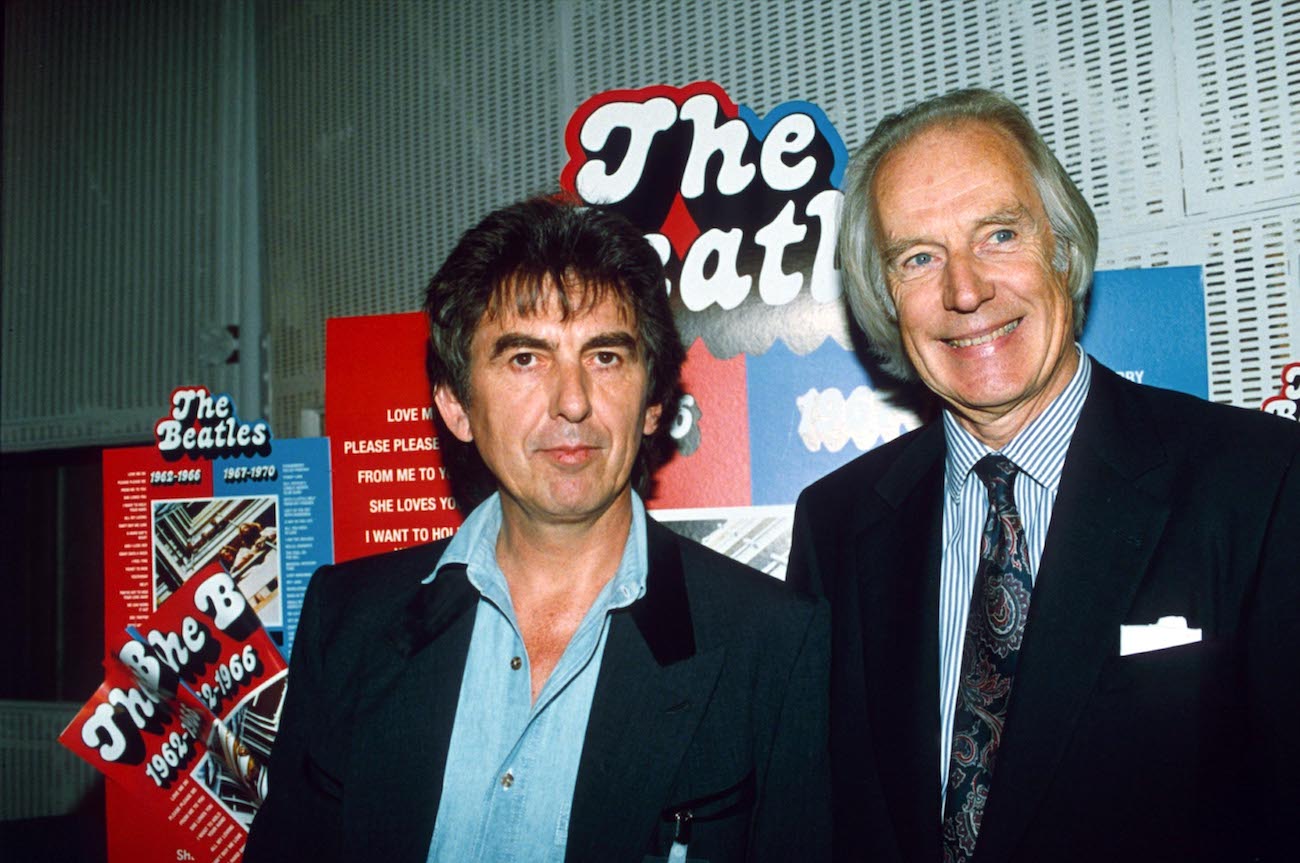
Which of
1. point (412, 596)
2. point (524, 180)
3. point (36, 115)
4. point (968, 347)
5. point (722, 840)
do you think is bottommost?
point (722, 840)

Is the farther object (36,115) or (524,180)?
(36,115)

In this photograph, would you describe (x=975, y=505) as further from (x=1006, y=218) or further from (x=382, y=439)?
(x=382, y=439)

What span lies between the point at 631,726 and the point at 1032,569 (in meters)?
0.71

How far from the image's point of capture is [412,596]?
1.64 meters

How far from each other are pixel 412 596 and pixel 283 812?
45 cm

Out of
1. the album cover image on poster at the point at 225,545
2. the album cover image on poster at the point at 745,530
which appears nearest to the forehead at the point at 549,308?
the album cover image on poster at the point at 745,530

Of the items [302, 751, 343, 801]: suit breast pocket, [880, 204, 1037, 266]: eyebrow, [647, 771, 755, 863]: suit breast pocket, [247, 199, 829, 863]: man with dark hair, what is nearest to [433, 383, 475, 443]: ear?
[247, 199, 829, 863]: man with dark hair

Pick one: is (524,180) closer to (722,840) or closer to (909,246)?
(909,246)

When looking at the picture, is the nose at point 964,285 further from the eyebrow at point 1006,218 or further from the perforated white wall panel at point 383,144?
the perforated white wall panel at point 383,144

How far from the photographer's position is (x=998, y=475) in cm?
145

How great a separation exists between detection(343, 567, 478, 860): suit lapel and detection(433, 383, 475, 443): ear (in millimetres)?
314

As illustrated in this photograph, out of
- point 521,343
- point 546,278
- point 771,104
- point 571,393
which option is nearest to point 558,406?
point 571,393

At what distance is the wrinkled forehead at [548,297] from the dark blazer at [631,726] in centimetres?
46

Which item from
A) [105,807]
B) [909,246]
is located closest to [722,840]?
[909,246]
